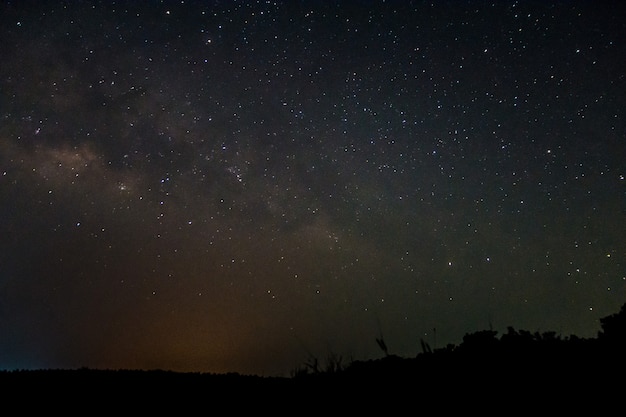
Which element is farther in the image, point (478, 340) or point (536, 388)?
point (478, 340)

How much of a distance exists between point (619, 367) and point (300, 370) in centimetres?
332

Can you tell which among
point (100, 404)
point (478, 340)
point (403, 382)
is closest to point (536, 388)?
point (403, 382)

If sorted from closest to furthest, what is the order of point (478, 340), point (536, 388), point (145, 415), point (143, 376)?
point (536, 388) < point (145, 415) < point (478, 340) < point (143, 376)

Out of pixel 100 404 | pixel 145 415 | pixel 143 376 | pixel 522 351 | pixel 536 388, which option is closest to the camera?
pixel 536 388

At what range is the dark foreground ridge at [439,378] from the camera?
397cm

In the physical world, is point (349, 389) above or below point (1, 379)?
below

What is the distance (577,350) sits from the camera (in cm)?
471

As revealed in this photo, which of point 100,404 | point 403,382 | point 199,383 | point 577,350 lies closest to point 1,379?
point 100,404

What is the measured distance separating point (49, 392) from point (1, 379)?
116 cm

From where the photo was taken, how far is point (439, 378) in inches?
171

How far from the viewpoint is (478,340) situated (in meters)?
5.39

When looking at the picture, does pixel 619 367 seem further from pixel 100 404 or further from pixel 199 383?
pixel 100 404

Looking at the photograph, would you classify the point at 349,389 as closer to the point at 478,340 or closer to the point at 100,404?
the point at 478,340

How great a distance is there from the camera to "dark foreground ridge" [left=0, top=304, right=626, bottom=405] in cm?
397
